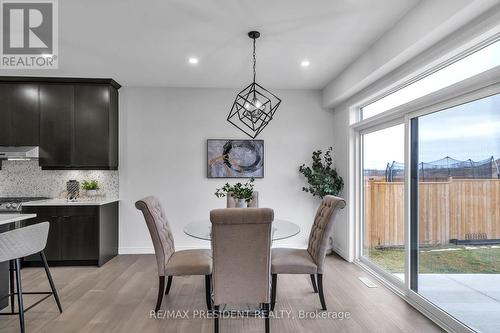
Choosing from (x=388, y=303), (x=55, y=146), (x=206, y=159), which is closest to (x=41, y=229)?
(x=55, y=146)

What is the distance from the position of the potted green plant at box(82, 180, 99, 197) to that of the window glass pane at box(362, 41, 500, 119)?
4.33 m

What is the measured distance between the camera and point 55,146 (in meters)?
4.20

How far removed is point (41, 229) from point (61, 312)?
90 centimetres

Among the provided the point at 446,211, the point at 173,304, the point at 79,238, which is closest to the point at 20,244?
the point at 173,304

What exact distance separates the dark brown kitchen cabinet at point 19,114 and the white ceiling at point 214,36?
0.30 meters

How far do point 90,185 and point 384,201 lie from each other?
14.0 ft

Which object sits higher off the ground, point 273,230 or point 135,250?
point 273,230

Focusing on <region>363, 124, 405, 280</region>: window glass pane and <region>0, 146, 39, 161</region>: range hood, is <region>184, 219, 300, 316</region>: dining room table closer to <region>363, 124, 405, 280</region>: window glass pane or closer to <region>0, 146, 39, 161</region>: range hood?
<region>363, 124, 405, 280</region>: window glass pane

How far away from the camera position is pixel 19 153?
4.01 m

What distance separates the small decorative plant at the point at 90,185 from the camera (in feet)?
14.4

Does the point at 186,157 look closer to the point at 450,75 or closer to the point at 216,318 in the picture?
the point at 216,318

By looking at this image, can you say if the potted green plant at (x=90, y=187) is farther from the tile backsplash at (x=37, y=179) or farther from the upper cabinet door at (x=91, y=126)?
the upper cabinet door at (x=91, y=126)

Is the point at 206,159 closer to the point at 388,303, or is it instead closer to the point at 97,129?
the point at 97,129

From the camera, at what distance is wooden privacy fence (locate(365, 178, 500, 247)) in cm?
210
